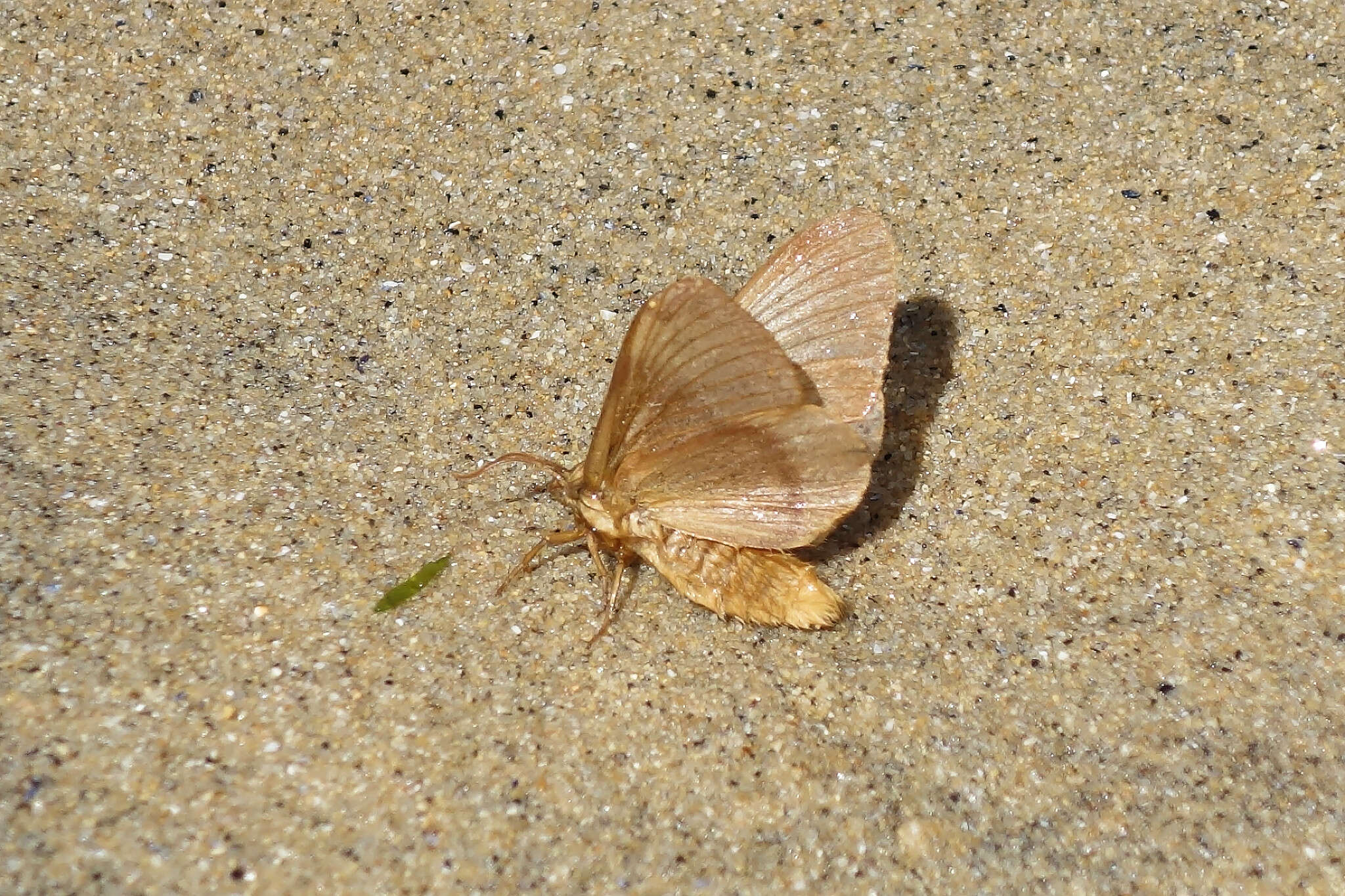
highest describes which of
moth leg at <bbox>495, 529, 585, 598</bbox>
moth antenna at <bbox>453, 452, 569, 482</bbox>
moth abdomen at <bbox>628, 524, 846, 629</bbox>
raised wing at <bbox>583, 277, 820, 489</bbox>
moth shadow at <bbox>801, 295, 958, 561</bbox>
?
raised wing at <bbox>583, 277, 820, 489</bbox>

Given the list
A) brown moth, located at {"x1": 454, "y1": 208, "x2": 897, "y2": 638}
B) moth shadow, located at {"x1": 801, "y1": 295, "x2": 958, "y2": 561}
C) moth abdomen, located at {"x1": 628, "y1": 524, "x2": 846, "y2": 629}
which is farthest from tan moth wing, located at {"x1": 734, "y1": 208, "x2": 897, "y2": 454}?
moth abdomen, located at {"x1": 628, "y1": 524, "x2": 846, "y2": 629}

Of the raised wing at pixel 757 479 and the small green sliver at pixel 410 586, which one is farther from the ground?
the small green sliver at pixel 410 586

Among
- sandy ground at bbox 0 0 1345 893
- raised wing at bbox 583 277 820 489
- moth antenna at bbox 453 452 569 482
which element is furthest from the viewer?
moth antenna at bbox 453 452 569 482

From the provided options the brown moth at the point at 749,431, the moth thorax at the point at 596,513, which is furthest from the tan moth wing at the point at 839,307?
the moth thorax at the point at 596,513

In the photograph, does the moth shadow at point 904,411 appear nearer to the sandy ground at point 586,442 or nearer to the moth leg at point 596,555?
the sandy ground at point 586,442

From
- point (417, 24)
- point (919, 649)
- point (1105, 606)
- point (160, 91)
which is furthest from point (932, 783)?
point (160, 91)

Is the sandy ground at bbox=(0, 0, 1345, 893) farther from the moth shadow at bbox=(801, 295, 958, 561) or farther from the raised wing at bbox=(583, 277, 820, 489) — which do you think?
the raised wing at bbox=(583, 277, 820, 489)

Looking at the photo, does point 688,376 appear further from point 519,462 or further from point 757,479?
point 519,462
